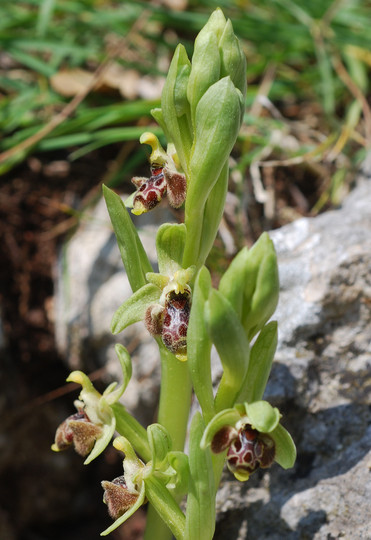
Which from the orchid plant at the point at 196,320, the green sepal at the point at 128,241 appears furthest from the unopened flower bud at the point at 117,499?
the green sepal at the point at 128,241

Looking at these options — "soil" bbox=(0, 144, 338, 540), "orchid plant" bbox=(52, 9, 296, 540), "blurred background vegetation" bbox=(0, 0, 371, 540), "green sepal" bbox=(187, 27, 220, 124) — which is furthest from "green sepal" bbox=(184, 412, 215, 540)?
"soil" bbox=(0, 144, 338, 540)

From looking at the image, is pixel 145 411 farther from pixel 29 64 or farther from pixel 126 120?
pixel 29 64

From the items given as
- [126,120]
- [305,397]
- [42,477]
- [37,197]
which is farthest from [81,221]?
[305,397]

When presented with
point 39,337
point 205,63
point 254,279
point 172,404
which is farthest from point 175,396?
point 39,337

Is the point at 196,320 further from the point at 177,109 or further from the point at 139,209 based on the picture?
the point at 177,109

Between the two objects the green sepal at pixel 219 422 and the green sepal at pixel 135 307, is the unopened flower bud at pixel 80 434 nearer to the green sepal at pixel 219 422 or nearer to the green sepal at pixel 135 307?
the green sepal at pixel 135 307
